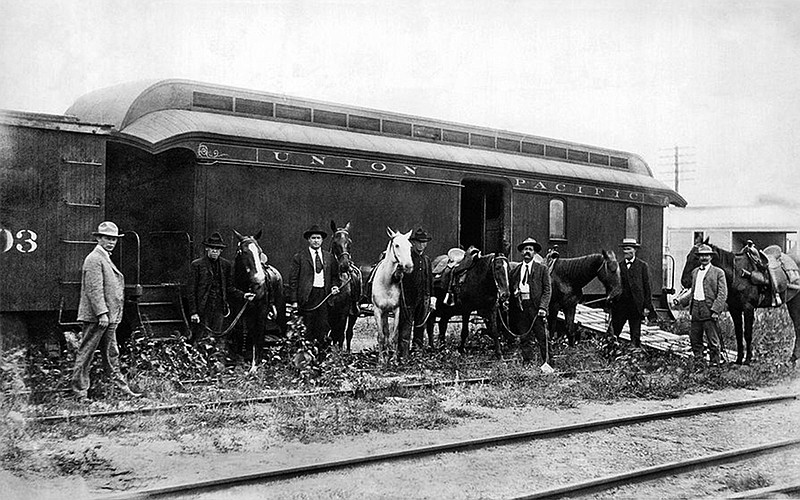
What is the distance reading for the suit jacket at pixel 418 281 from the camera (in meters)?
8.00

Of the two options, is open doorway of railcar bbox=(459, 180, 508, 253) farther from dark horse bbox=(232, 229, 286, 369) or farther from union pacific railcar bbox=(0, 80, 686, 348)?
dark horse bbox=(232, 229, 286, 369)

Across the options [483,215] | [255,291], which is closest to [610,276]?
[483,215]

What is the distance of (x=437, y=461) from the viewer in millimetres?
5105

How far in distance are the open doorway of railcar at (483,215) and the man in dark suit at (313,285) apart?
8.19 feet

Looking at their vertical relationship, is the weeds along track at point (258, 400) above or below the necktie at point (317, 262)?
below

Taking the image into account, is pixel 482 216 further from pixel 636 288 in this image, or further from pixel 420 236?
pixel 636 288

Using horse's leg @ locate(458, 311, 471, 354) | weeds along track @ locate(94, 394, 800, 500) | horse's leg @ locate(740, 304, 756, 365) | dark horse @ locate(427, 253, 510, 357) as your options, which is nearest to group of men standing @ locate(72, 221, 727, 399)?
dark horse @ locate(427, 253, 510, 357)

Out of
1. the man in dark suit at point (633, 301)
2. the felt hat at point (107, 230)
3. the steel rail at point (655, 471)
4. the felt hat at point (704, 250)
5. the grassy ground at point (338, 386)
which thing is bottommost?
the steel rail at point (655, 471)

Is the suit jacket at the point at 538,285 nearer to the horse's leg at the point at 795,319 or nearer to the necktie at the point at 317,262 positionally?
the necktie at the point at 317,262

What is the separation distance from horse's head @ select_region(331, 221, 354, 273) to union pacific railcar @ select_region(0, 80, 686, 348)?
0.93ft

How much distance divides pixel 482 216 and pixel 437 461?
493 centimetres

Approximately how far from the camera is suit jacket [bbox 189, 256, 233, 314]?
6637 mm

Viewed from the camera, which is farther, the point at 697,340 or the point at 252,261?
the point at 697,340

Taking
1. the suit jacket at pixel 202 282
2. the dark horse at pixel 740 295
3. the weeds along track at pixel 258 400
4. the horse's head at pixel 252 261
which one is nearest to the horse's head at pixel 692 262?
the dark horse at pixel 740 295
